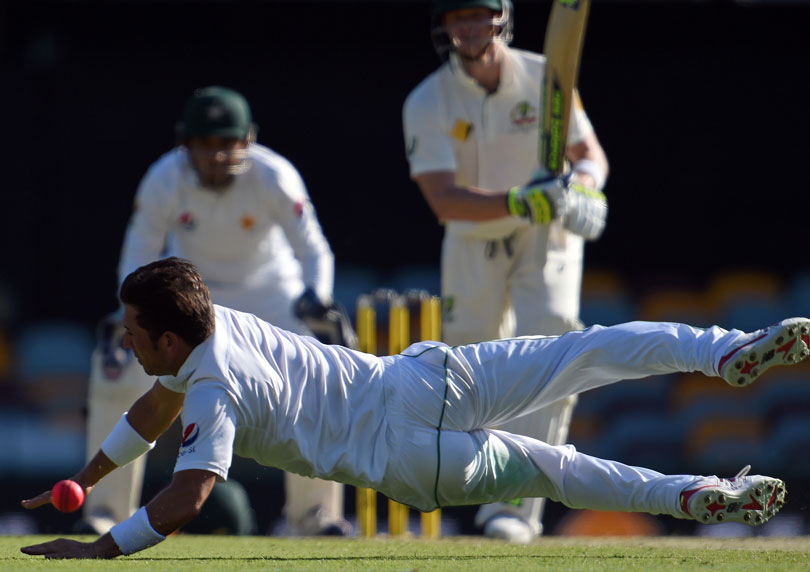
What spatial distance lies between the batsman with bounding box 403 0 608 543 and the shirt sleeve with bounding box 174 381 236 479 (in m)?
1.69

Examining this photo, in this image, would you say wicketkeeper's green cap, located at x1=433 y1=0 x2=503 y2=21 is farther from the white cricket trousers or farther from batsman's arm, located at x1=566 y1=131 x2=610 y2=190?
the white cricket trousers

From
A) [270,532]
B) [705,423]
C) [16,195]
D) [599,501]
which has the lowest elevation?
[270,532]

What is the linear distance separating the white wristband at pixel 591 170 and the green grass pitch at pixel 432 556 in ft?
4.18

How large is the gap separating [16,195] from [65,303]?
54 centimetres

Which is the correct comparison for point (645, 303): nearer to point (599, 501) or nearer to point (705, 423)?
point (705, 423)

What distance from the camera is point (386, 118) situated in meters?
6.66

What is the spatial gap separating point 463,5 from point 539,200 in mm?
790

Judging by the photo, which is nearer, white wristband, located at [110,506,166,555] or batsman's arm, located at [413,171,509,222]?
white wristband, located at [110,506,166,555]

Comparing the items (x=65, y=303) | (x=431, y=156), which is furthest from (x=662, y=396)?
(x=65, y=303)

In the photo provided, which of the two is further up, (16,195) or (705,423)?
(16,195)

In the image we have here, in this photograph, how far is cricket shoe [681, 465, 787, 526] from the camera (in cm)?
352

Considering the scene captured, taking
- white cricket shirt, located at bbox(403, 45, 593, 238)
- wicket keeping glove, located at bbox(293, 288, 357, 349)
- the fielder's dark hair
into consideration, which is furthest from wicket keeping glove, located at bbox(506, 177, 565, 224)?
the fielder's dark hair

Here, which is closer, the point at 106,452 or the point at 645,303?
the point at 106,452

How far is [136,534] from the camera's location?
11.0 ft
